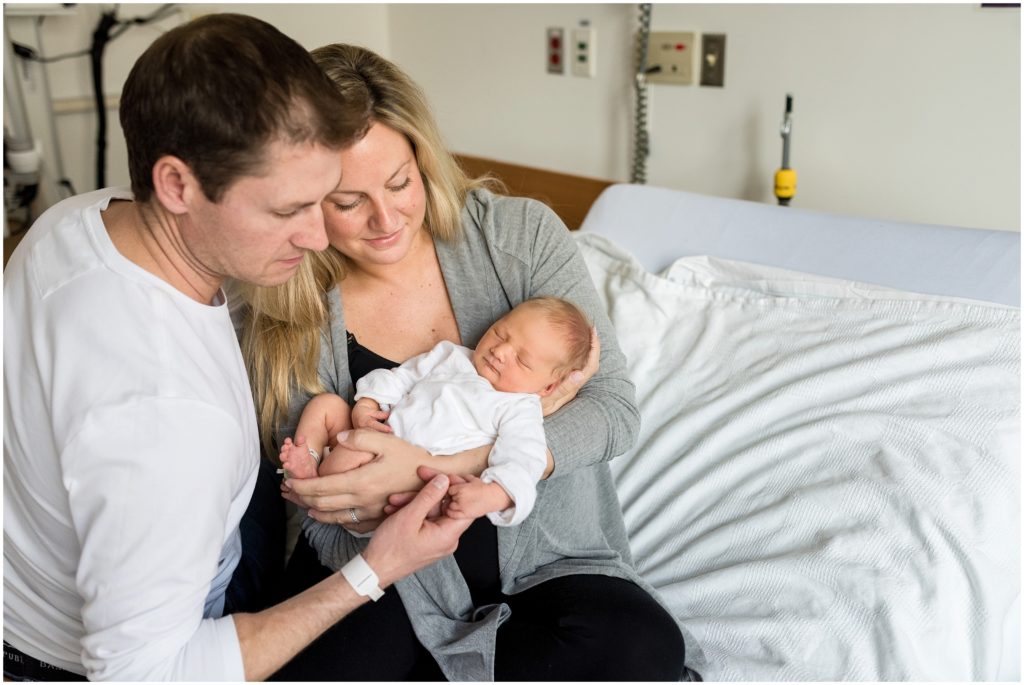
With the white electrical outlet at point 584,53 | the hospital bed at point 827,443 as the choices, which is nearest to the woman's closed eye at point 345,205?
the hospital bed at point 827,443

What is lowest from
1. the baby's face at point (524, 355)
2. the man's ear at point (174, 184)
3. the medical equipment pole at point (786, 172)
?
the baby's face at point (524, 355)

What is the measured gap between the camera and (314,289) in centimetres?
155

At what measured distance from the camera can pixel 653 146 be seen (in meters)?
2.79

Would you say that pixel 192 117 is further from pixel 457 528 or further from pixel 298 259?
pixel 457 528

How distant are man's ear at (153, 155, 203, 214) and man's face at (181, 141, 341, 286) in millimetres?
12

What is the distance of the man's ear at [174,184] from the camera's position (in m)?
1.06

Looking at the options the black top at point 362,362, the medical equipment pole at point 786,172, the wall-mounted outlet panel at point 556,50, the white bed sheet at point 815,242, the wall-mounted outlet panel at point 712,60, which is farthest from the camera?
the wall-mounted outlet panel at point 556,50

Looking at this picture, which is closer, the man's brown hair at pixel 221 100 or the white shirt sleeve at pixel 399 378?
the man's brown hair at pixel 221 100

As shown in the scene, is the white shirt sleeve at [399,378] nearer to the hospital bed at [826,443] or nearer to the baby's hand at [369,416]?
the baby's hand at [369,416]

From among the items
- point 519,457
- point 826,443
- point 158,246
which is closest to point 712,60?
point 826,443

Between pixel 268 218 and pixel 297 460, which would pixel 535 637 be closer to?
pixel 297 460

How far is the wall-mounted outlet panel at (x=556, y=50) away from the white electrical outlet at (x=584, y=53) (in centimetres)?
5

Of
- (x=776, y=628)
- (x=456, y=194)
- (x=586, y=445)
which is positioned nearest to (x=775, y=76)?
(x=456, y=194)

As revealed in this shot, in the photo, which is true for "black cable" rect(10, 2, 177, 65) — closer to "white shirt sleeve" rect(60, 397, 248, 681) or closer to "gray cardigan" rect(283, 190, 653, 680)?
"gray cardigan" rect(283, 190, 653, 680)
